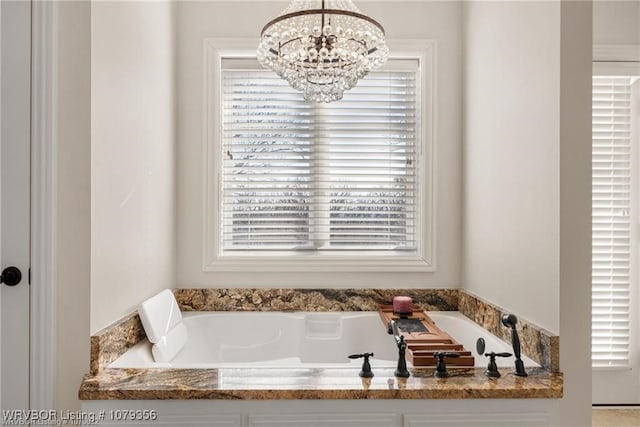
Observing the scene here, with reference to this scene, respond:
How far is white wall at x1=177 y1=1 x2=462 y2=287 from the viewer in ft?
8.00

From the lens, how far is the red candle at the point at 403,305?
2.23 metres

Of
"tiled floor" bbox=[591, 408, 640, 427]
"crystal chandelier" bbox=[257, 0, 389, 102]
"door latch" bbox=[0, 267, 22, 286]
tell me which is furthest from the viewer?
"tiled floor" bbox=[591, 408, 640, 427]

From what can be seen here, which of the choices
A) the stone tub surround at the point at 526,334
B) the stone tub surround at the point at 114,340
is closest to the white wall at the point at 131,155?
the stone tub surround at the point at 114,340

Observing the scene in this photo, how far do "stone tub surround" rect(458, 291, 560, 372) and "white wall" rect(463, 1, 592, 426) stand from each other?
0.09ft

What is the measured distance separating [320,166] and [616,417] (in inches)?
91.7

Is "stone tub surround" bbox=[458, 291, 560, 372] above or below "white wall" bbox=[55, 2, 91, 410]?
below

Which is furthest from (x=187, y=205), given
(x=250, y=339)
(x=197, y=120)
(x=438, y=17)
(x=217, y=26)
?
(x=438, y=17)

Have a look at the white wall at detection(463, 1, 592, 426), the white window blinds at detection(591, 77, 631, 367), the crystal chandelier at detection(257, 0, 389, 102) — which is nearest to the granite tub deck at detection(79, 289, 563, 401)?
the white wall at detection(463, 1, 592, 426)

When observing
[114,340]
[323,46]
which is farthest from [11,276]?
[323,46]

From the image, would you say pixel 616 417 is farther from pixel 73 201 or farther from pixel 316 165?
pixel 73 201

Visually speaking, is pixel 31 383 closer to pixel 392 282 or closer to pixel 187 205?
pixel 187 205

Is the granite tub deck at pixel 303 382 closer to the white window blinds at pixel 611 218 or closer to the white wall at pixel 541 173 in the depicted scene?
the white wall at pixel 541 173

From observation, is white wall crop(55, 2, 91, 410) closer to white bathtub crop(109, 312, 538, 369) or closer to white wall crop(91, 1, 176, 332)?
white wall crop(91, 1, 176, 332)

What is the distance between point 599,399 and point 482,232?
1.43m
